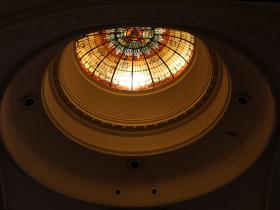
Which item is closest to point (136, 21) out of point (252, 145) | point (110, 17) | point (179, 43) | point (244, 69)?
point (110, 17)

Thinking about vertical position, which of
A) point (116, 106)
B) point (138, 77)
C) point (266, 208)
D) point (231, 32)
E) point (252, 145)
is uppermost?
point (138, 77)

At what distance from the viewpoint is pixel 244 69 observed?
877cm

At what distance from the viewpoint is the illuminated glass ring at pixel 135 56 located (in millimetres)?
10500

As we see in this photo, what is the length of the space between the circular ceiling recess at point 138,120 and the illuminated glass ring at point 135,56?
0.03 metres

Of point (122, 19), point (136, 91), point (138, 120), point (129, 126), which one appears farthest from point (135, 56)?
point (122, 19)

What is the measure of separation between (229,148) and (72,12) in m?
5.16

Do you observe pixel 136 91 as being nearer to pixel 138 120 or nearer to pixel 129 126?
pixel 138 120

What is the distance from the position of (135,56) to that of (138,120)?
1730 mm

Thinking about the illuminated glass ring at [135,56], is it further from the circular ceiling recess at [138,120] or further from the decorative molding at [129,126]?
the decorative molding at [129,126]

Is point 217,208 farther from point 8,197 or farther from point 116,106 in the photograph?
point 8,197

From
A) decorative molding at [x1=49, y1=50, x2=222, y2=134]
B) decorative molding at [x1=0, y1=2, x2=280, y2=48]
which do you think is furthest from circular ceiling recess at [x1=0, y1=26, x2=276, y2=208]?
decorative molding at [x1=0, y1=2, x2=280, y2=48]

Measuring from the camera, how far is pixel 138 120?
10766mm

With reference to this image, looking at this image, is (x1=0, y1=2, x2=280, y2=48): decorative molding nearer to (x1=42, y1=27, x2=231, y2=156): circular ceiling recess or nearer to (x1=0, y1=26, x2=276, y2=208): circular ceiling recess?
(x1=0, y1=26, x2=276, y2=208): circular ceiling recess

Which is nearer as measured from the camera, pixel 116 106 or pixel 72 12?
pixel 72 12
